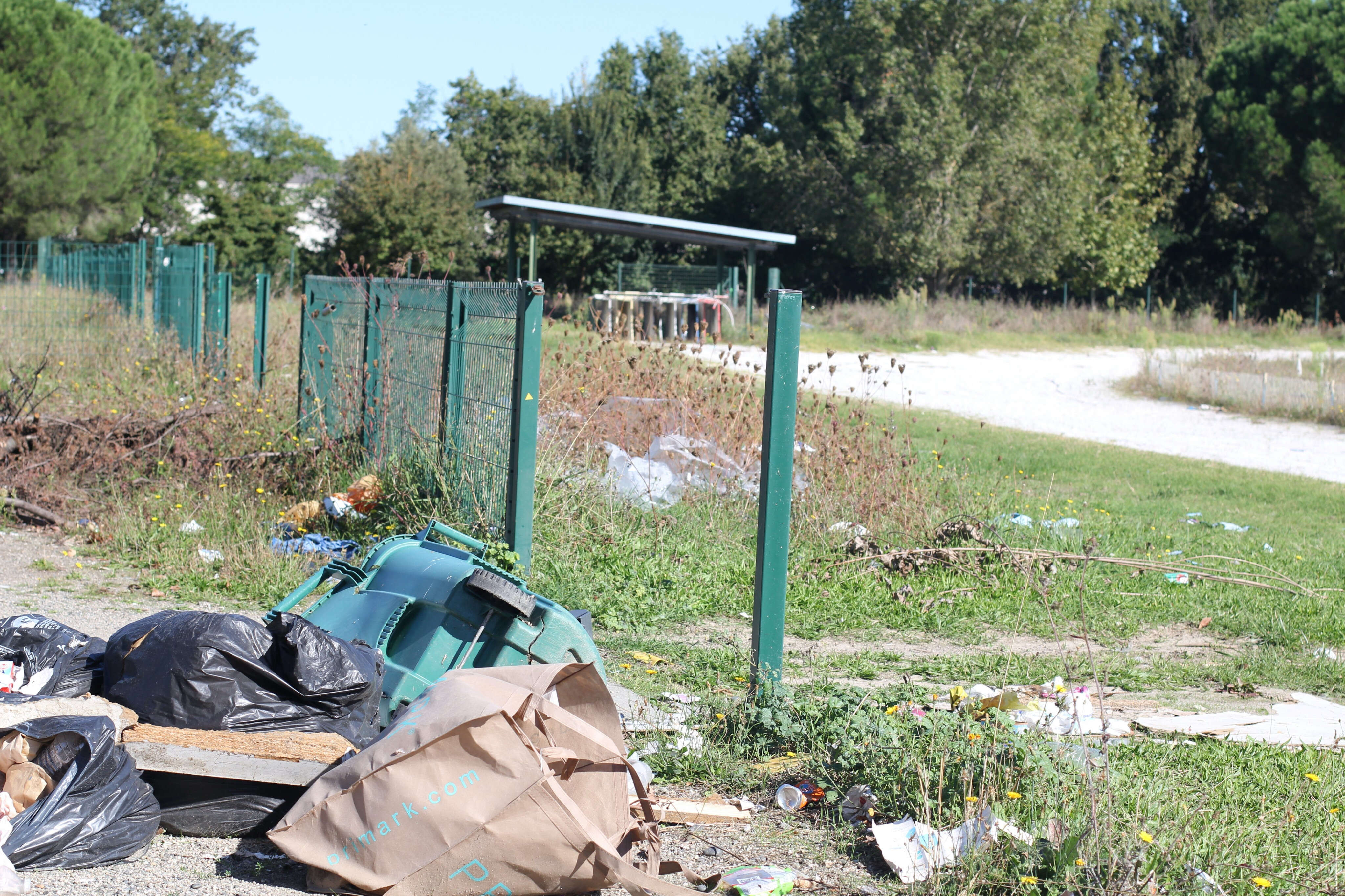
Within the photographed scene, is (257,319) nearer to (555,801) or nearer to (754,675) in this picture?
(754,675)

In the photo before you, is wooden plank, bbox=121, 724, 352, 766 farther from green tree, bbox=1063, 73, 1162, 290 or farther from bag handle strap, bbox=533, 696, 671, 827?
green tree, bbox=1063, 73, 1162, 290

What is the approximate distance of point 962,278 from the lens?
128 feet

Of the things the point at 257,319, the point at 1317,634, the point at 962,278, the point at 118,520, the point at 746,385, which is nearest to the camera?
the point at 1317,634

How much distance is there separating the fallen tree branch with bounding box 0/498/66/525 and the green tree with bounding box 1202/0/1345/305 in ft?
129

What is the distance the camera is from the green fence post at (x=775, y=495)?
3957 mm

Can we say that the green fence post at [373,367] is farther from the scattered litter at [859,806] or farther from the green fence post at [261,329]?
the scattered litter at [859,806]

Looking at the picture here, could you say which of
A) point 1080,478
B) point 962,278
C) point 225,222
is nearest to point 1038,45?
point 962,278

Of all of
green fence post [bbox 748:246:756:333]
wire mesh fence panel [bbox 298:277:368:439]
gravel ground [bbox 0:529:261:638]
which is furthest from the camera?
green fence post [bbox 748:246:756:333]

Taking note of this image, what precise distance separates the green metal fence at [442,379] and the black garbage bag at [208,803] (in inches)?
91.9

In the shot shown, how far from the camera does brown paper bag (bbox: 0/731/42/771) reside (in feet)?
9.46

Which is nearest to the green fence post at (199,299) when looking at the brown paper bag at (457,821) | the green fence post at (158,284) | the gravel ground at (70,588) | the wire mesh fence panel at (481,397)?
the green fence post at (158,284)

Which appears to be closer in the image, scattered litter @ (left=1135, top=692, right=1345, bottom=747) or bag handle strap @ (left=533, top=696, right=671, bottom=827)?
bag handle strap @ (left=533, top=696, right=671, bottom=827)

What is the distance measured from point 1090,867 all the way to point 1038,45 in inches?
1459

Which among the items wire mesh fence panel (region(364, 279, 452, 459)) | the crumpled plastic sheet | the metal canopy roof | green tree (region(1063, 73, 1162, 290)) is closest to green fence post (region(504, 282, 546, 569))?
wire mesh fence panel (region(364, 279, 452, 459))
